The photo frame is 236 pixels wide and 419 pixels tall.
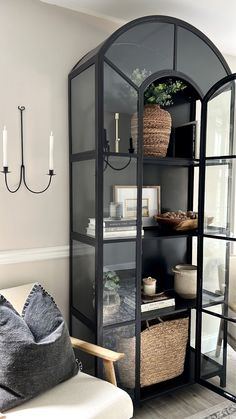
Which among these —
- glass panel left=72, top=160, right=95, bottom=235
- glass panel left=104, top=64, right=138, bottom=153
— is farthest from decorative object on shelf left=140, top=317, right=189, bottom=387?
glass panel left=104, top=64, right=138, bottom=153

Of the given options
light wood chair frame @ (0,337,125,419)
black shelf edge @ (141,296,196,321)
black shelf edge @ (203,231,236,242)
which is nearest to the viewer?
light wood chair frame @ (0,337,125,419)

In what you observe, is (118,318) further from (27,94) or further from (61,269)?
(27,94)

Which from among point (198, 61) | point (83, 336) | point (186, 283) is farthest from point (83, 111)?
point (83, 336)

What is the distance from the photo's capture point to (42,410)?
145 cm

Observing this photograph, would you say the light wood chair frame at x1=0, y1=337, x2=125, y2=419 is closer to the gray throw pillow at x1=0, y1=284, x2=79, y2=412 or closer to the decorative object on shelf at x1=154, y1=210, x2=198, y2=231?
the gray throw pillow at x1=0, y1=284, x2=79, y2=412

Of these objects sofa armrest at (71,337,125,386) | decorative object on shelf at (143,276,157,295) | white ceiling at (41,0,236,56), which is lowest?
sofa armrest at (71,337,125,386)

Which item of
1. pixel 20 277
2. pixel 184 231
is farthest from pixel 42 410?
pixel 184 231

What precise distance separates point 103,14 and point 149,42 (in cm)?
49

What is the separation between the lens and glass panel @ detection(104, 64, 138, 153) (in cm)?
190

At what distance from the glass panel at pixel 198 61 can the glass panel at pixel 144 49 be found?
0.26 ft

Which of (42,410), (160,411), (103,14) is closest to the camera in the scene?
(42,410)

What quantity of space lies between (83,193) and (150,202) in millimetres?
514

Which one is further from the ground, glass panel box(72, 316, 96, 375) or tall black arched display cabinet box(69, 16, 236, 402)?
tall black arched display cabinet box(69, 16, 236, 402)

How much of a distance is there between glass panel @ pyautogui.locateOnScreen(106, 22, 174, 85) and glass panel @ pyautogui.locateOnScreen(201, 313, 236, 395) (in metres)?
1.66
